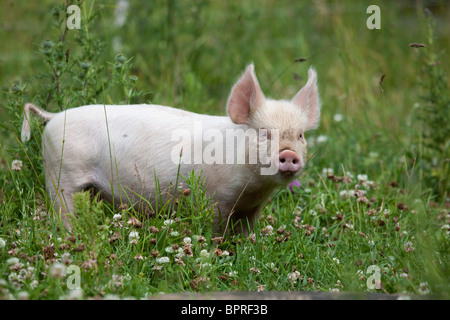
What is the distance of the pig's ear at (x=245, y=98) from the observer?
3.24 m

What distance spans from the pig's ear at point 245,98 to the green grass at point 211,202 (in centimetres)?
48

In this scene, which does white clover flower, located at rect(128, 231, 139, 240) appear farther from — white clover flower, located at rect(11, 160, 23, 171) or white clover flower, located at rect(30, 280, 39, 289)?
white clover flower, located at rect(11, 160, 23, 171)

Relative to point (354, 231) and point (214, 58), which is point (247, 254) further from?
point (214, 58)

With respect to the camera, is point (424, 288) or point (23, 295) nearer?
point (23, 295)

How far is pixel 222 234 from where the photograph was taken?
338 cm

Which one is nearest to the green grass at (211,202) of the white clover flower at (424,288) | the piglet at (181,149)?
the white clover flower at (424,288)

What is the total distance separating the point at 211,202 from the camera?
3.29 m

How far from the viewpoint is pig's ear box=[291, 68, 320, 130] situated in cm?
Result: 341

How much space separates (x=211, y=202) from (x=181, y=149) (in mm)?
336

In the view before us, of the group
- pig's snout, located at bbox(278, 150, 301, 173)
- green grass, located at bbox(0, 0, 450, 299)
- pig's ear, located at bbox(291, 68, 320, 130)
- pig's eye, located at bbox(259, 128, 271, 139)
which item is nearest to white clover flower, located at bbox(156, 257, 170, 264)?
green grass, located at bbox(0, 0, 450, 299)

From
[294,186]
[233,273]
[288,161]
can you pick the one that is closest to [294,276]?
[233,273]

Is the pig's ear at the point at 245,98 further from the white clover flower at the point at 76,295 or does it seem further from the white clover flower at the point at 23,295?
the white clover flower at the point at 23,295

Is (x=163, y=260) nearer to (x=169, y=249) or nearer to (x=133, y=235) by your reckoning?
(x=169, y=249)
